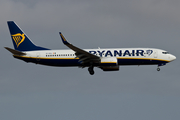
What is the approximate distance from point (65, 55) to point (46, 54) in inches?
145

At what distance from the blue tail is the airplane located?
1.49 feet

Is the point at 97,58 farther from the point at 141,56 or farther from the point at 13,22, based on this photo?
the point at 13,22

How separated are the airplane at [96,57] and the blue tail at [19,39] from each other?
0.46m

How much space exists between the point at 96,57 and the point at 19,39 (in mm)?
16673

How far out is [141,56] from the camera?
5984cm

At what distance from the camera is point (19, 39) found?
65250 millimetres

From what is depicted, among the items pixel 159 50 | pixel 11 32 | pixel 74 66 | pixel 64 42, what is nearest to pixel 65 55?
pixel 74 66

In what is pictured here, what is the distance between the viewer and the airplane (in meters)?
59.0

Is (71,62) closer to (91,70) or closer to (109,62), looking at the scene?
(91,70)

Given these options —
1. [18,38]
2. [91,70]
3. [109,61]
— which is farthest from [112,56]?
[18,38]

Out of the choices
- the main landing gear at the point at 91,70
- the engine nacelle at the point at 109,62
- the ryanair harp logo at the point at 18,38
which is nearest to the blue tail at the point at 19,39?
the ryanair harp logo at the point at 18,38

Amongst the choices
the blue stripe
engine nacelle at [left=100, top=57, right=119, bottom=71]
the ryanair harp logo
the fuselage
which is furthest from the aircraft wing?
the ryanair harp logo

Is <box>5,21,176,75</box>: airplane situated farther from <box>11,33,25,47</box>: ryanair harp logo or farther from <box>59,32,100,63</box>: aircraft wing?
<box>11,33,25,47</box>: ryanair harp logo

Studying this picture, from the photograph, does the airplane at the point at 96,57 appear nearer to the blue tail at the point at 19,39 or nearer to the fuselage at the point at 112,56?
the fuselage at the point at 112,56
